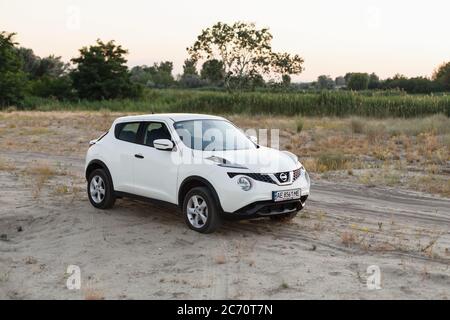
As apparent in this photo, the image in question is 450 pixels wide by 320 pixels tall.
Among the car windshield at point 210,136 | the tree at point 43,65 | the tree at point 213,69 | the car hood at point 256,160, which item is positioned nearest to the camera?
the car hood at point 256,160

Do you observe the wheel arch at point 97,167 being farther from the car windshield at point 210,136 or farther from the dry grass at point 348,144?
the dry grass at point 348,144

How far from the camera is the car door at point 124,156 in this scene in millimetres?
9281

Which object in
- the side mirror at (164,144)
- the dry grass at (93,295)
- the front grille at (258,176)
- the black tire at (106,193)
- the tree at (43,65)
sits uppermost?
the tree at (43,65)

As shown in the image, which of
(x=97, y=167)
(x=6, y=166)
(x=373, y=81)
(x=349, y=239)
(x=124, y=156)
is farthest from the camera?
(x=373, y=81)

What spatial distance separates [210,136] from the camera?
8945 mm

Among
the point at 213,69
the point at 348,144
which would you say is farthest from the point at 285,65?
the point at 348,144

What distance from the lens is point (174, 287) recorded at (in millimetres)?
6270

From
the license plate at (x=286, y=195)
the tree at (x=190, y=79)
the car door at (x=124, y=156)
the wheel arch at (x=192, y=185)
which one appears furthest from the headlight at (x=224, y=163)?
the tree at (x=190, y=79)

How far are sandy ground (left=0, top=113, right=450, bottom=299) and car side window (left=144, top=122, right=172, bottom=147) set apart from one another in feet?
4.19

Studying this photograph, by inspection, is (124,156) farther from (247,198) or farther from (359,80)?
(359,80)

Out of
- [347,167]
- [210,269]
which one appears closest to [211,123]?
[210,269]

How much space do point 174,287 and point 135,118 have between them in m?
4.01

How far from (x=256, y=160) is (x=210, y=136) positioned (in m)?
1.01

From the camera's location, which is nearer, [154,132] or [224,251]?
[224,251]
